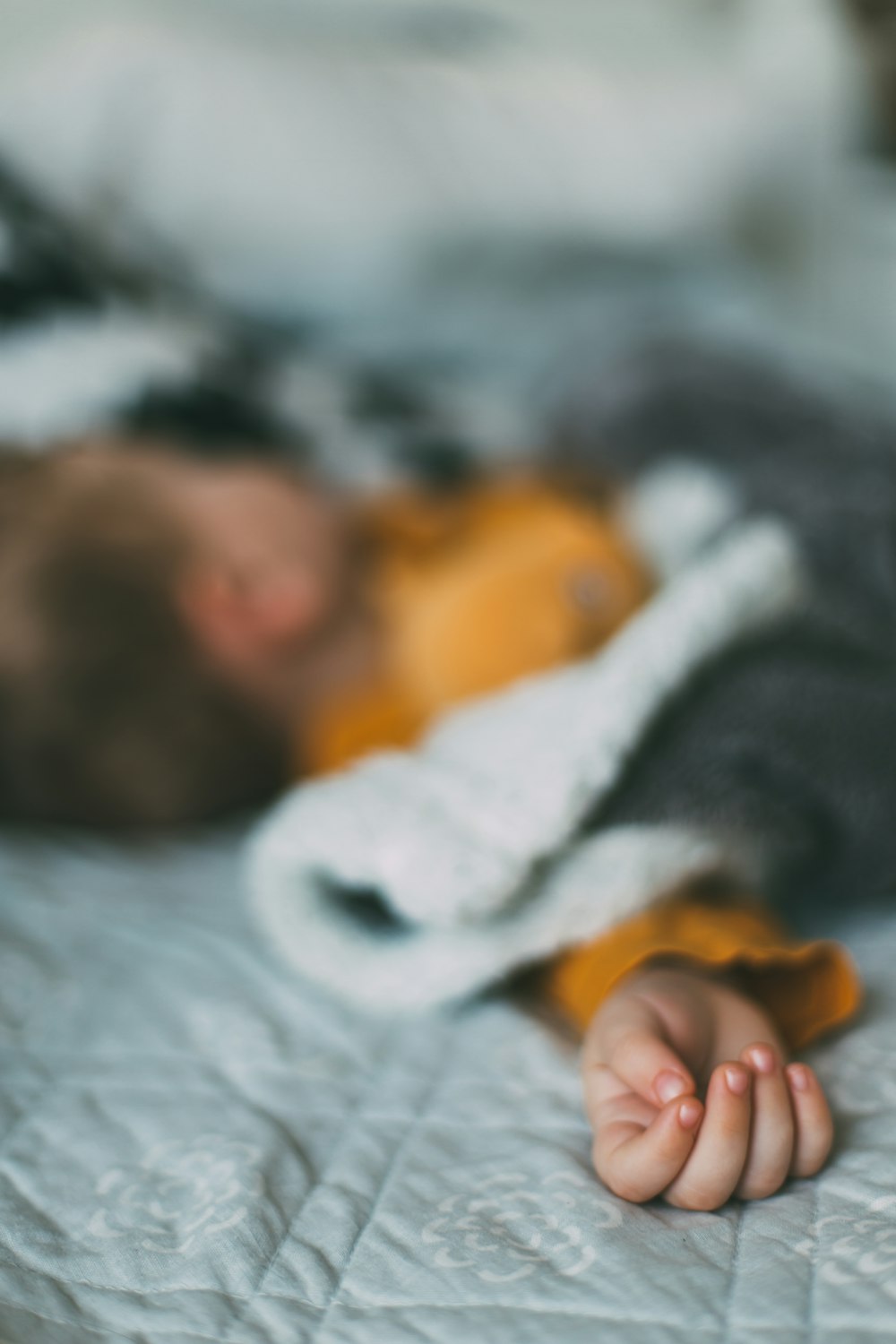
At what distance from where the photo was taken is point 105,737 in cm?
84

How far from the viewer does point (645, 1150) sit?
43 cm

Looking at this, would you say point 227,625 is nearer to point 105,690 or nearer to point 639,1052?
point 105,690

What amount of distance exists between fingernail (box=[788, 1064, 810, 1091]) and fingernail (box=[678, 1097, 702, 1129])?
5cm

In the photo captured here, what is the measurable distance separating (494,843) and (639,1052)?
0.47 ft

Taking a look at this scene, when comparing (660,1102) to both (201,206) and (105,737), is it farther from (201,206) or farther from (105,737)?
(201,206)

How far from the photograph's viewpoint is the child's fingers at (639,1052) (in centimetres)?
43

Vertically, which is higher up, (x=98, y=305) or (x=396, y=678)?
(x=98, y=305)

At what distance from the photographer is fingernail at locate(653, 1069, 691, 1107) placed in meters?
0.43

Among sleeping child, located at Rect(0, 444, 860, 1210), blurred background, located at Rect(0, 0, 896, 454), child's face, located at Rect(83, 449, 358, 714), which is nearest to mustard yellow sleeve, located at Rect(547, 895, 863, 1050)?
sleeping child, located at Rect(0, 444, 860, 1210)

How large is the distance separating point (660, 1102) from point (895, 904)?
274mm

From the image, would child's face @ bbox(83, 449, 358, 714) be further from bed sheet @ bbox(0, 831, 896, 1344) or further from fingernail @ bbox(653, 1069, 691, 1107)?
fingernail @ bbox(653, 1069, 691, 1107)

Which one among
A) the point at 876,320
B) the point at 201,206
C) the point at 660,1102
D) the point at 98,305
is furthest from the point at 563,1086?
the point at 876,320

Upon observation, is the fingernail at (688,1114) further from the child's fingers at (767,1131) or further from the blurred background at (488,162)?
the blurred background at (488,162)

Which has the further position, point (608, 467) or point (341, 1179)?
point (608, 467)
